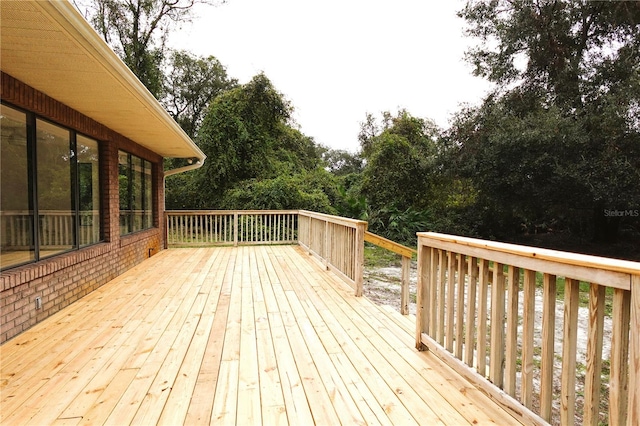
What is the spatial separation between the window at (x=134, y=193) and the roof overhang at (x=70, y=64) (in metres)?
1.28

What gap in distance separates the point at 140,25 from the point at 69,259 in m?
14.4

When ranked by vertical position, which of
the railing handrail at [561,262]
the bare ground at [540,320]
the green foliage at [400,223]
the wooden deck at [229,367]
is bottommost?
the bare ground at [540,320]

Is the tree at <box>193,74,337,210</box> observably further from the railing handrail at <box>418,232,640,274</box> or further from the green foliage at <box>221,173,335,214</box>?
the railing handrail at <box>418,232,640,274</box>

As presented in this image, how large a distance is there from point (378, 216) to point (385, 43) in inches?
368

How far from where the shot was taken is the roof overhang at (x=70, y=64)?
1.99 m

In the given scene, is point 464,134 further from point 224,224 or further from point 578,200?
point 224,224

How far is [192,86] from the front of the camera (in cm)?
1791

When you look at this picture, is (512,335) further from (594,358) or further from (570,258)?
(570,258)

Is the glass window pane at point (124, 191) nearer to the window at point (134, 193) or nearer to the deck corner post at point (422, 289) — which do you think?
the window at point (134, 193)

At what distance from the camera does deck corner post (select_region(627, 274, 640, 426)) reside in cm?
125

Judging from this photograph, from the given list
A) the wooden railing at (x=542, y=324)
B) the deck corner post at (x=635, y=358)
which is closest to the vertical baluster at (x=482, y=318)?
the wooden railing at (x=542, y=324)

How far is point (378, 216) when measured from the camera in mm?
12906

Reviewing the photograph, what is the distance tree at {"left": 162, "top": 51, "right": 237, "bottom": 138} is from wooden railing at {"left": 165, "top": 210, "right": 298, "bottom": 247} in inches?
417

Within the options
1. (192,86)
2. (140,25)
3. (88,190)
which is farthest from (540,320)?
(192,86)
